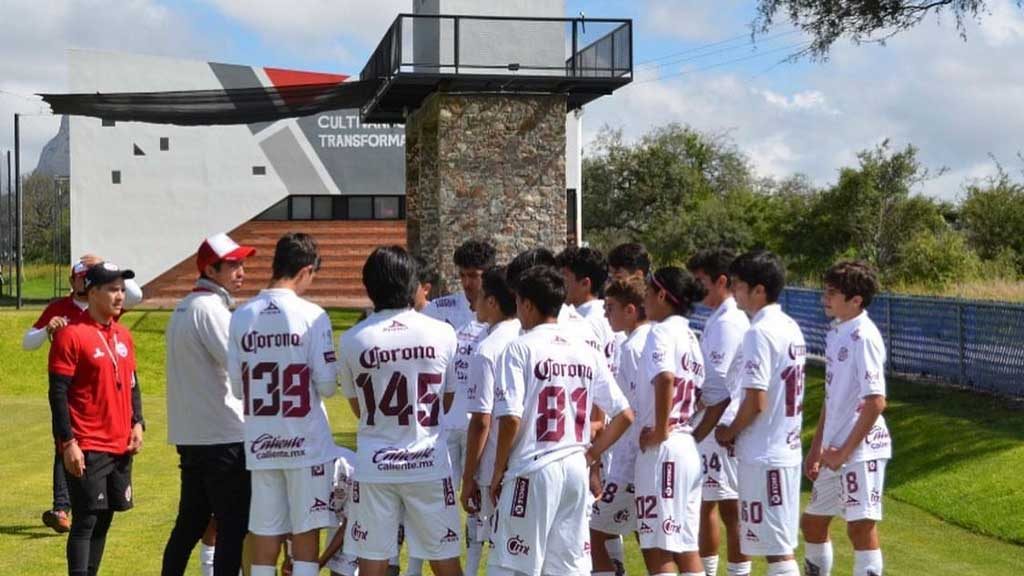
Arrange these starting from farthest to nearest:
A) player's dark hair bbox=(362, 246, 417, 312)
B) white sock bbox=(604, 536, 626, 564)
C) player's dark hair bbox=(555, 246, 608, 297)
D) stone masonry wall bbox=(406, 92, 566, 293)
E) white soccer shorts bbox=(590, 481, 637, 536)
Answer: stone masonry wall bbox=(406, 92, 566, 293) < player's dark hair bbox=(555, 246, 608, 297) < white sock bbox=(604, 536, 626, 564) < white soccer shorts bbox=(590, 481, 637, 536) < player's dark hair bbox=(362, 246, 417, 312)

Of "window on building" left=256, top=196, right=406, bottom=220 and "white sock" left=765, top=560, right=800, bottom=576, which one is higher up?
"window on building" left=256, top=196, right=406, bottom=220

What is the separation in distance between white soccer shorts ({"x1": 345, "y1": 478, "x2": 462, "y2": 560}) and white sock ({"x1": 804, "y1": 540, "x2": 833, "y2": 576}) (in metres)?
2.24

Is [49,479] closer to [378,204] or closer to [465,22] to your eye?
[465,22]

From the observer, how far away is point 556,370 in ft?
20.2

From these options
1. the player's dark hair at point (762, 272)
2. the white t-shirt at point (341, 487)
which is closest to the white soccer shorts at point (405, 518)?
the white t-shirt at point (341, 487)

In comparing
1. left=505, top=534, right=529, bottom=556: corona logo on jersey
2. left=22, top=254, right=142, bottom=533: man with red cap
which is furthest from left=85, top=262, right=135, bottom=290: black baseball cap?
left=505, top=534, right=529, bottom=556: corona logo on jersey

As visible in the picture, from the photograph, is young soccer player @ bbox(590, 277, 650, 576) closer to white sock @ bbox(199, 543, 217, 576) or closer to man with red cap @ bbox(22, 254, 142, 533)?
white sock @ bbox(199, 543, 217, 576)

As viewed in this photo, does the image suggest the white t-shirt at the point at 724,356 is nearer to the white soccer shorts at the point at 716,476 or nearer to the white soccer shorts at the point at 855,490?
the white soccer shorts at the point at 716,476

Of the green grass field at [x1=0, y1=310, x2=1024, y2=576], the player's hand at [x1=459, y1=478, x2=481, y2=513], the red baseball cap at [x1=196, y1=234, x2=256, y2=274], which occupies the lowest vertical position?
the green grass field at [x1=0, y1=310, x2=1024, y2=576]

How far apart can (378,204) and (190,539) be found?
1637 inches

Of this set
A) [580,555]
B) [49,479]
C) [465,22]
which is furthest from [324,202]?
[580,555]

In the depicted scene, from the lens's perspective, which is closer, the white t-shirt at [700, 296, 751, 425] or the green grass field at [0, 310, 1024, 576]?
the white t-shirt at [700, 296, 751, 425]

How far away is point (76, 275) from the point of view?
873 cm

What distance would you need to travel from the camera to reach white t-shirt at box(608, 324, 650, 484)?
23.4 ft
